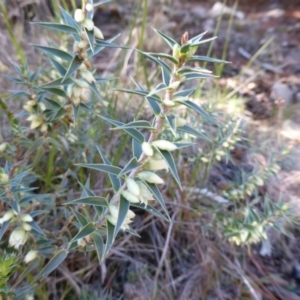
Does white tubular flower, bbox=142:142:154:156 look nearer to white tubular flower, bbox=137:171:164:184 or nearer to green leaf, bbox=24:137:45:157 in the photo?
white tubular flower, bbox=137:171:164:184

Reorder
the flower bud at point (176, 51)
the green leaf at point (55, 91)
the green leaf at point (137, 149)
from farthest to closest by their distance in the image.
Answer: the green leaf at point (55, 91)
the green leaf at point (137, 149)
the flower bud at point (176, 51)

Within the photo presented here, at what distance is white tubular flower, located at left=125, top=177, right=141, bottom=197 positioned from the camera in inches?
36.3

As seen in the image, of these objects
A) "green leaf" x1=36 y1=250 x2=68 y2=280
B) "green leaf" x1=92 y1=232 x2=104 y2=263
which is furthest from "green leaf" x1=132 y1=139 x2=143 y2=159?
"green leaf" x1=36 y1=250 x2=68 y2=280

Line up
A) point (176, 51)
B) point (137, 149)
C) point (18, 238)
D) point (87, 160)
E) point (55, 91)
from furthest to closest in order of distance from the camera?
point (87, 160) < point (55, 91) < point (18, 238) < point (137, 149) < point (176, 51)

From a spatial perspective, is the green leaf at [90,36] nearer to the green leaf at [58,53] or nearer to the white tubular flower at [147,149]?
the green leaf at [58,53]

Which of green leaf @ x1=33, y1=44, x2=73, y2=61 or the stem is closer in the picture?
the stem

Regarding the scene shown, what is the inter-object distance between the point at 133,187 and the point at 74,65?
389mm

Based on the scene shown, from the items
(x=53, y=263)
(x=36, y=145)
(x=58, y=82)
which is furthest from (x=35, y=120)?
(x=53, y=263)

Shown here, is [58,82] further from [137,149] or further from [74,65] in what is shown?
[137,149]

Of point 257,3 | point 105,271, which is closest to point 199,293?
point 105,271

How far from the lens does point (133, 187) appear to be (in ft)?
3.04

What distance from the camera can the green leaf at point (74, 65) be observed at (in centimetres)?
110

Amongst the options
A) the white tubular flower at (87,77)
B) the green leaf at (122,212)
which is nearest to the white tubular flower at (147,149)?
the green leaf at (122,212)

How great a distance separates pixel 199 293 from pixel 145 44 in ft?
5.61
